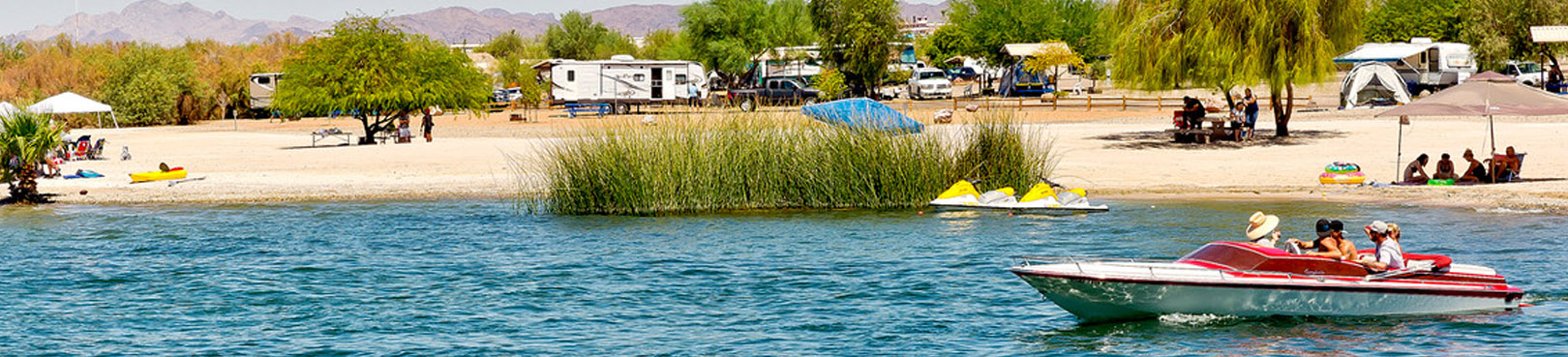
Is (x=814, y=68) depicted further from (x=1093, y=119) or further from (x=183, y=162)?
(x=183, y=162)

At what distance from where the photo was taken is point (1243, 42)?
35906 mm

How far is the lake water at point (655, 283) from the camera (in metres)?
15.0

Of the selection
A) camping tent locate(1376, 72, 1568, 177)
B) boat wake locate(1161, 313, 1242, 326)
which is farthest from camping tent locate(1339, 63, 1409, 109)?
boat wake locate(1161, 313, 1242, 326)

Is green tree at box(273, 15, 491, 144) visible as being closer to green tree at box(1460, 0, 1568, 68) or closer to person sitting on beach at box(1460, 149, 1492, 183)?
person sitting on beach at box(1460, 149, 1492, 183)

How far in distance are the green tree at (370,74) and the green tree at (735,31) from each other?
1550 inches

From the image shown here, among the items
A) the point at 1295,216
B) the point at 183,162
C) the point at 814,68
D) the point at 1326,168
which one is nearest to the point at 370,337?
the point at 1295,216

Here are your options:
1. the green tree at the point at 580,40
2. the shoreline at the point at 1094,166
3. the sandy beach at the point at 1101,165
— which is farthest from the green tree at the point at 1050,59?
the green tree at the point at 580,40

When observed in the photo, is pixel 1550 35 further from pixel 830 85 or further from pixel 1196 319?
pixel 1196 319

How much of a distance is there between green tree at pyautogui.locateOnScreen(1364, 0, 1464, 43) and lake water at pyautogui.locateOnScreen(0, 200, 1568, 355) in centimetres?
5550

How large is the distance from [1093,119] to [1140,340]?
37037mm

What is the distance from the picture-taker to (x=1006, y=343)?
48.8ft

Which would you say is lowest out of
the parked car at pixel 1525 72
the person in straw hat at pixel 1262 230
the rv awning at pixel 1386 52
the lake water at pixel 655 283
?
the lake water at pixel 655 283

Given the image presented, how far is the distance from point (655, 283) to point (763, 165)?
748 centimetres

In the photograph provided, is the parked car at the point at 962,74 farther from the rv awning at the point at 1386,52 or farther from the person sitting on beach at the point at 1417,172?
the person sitting on beach at the point at 1417,172
